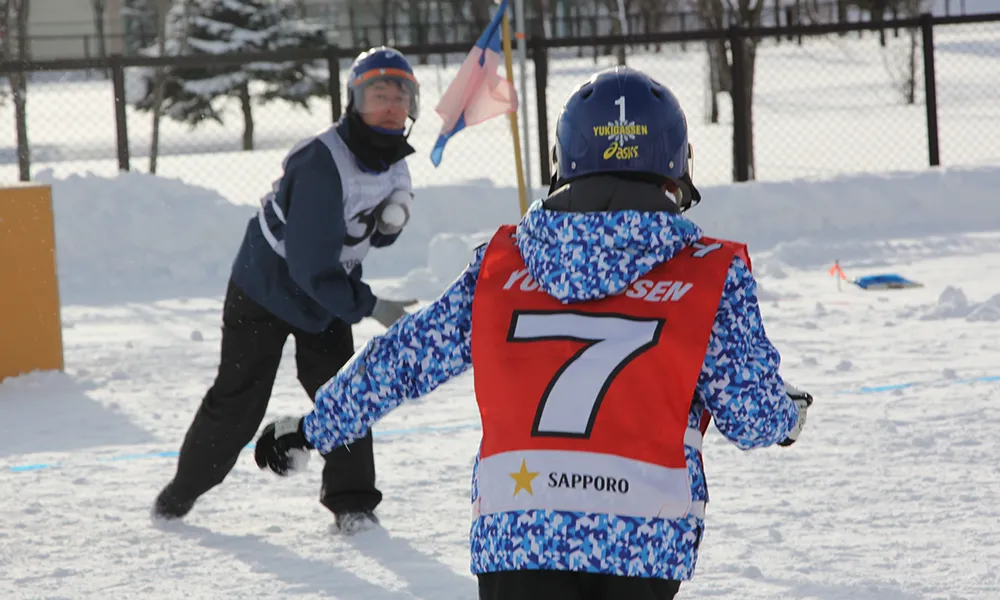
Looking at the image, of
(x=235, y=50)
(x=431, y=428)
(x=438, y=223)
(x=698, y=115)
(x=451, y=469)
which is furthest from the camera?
(x=235, y=50)

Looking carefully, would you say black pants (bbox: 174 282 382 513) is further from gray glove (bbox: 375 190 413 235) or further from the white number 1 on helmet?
the white number 1 on helmet

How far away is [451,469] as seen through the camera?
5.31 m

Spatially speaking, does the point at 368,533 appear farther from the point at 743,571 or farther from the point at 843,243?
the point at 843,243

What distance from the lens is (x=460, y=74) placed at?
9.05 m

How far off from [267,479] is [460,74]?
4.37m

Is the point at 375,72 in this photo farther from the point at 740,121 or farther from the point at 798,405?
the point at 740,121

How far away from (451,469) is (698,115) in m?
19.6

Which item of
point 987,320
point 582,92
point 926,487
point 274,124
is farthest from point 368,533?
point 274,124

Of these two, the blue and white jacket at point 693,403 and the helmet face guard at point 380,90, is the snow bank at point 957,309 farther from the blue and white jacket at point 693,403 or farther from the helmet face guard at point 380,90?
the blue and white jacket at point 693,403

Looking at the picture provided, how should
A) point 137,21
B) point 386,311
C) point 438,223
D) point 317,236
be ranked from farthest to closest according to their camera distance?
point 137,21, point 438,223, point 386,311, point 317,236

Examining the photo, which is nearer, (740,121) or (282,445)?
(282,445)

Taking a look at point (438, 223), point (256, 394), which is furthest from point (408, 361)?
point (438, 223)

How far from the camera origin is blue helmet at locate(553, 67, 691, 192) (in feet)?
7.11

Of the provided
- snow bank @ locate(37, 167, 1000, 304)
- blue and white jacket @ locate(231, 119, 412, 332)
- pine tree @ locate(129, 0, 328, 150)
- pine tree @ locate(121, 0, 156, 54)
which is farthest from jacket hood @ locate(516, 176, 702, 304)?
pine tree @ locate(121, 0, 156, 54)
